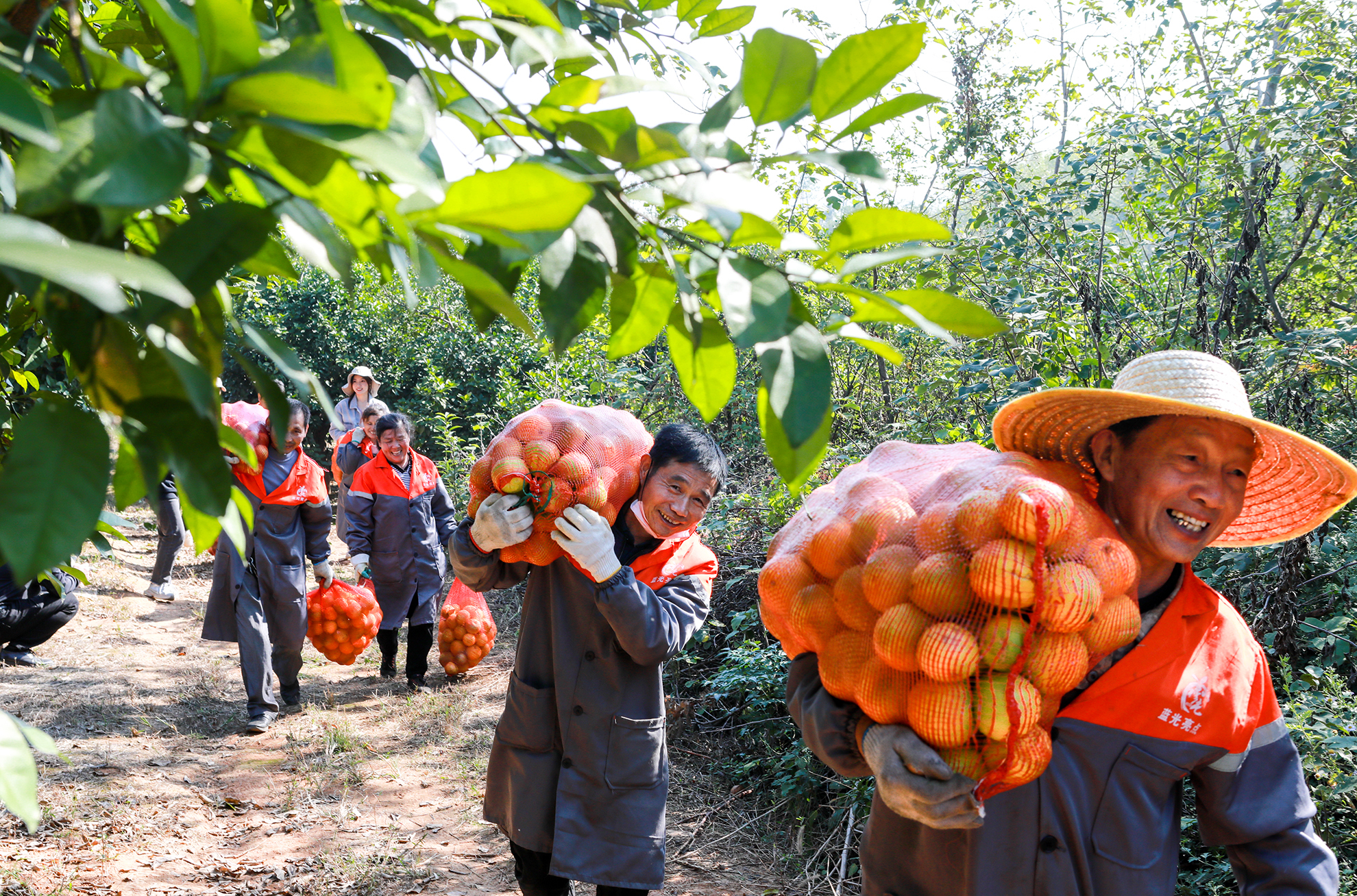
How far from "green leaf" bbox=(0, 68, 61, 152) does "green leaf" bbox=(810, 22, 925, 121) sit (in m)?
0.51

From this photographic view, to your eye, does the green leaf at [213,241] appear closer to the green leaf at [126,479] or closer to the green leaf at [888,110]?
the green leaf at [126,479]

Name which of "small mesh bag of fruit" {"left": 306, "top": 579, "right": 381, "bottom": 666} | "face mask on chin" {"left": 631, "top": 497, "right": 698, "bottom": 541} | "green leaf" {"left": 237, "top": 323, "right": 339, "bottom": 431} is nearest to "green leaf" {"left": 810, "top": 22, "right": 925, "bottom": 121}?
"green leaf" {"left": 237, "top": 323, "right": 339, "bottom": 431}

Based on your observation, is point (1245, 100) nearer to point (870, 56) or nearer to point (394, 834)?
point (870, 56)

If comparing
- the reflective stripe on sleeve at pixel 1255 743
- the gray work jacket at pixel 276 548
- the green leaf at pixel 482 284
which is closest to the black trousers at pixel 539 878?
the reflective stripe on sleeve at pixel 1255 743

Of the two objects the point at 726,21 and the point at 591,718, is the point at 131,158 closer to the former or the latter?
the point at 726,21

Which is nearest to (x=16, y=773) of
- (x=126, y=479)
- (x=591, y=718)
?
(x=126, y=479)

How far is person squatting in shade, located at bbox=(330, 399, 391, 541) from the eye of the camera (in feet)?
19.7

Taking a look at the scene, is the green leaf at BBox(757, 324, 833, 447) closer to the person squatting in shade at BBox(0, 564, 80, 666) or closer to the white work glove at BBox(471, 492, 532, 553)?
the white work glove at BBox(471, 492, 532, 553)

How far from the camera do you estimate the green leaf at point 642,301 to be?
2.88 feet

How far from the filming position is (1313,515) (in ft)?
6.21

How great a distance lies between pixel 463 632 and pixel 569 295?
16.8 feet

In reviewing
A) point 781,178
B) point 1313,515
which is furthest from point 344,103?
point 781,178

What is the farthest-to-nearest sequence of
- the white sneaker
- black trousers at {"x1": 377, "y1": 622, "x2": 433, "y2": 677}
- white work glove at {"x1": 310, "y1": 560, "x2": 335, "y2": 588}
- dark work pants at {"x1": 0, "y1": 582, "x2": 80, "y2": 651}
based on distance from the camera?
the white sneaker, black trousers at {"x1": 377, "y1": 622, "x2": 433, "y2": 677}, white work glove at {"x1": 310, "y1": 560, "x2": 335, "y2": 588}, dark work pants at {"x1": 0, "y1": 582, "x2": 80, "y2": 651}

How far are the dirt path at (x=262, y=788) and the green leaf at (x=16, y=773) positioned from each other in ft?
10.9
